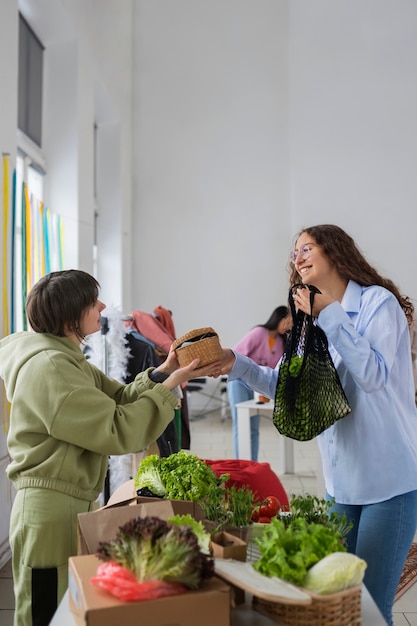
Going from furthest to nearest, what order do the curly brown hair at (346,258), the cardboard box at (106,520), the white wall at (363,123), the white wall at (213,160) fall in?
the white wall at (213,160) < the white wall at (363,123) < the curly brown hair at (346,258) < the cardboard box at (106,520)

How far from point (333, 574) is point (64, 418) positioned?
2.55 ft

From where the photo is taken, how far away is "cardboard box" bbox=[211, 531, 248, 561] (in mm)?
1366

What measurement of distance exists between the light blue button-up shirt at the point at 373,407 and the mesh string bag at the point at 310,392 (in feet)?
0.19

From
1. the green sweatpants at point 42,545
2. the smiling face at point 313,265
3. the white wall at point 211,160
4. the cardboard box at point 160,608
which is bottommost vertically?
the green sweatpants at point 42,545

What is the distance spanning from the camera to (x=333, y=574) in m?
1.18

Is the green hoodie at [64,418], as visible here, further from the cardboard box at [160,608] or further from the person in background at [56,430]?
the cardboard box at [160,608]

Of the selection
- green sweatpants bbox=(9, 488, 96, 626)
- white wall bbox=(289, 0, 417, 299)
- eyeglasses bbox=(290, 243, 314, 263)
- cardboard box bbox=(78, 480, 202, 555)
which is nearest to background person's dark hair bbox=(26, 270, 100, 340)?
green sweatpants bbox=(9, 488, 96, 626)

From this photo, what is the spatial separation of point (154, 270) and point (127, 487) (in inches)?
319

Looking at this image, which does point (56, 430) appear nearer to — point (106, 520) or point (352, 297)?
point (106, 520)

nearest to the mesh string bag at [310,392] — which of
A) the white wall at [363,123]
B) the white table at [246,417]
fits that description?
the white table at [246,417]

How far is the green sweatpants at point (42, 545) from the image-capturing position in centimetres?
177

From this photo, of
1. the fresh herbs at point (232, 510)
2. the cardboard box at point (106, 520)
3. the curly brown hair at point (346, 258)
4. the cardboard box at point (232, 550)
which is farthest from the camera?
the curly brown hair at point (346, 258)

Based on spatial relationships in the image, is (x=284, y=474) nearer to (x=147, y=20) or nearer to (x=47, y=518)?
(x=47, y=518)

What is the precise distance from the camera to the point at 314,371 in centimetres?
181
